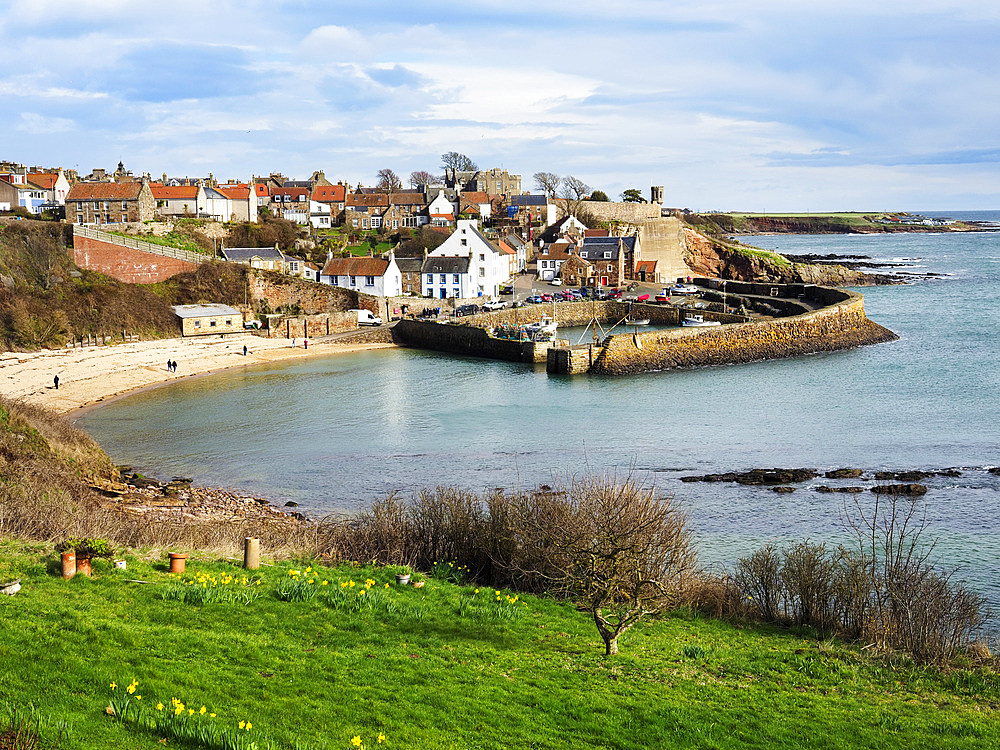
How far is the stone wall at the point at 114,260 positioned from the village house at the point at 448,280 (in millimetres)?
18211

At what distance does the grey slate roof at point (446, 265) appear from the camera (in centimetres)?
6334

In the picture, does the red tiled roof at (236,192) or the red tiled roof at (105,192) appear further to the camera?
the red tiled roof at (236,192)

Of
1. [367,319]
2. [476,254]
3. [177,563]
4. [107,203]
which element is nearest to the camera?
[177,563]

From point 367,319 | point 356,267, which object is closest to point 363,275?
point 356,267

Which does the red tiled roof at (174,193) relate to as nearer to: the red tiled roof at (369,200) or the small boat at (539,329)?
the red tiled roof at (369,200)

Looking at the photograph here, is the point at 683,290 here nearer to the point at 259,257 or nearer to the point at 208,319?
the point at 259,257

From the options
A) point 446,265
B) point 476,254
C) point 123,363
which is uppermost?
point 476,254

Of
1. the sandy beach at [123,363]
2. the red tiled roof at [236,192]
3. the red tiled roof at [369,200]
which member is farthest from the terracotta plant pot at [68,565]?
the red tiled roof at [369,200]

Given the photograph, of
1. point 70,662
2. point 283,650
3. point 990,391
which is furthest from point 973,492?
point 70,662

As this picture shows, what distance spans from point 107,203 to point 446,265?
23.8 metres

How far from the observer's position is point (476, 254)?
64.9m

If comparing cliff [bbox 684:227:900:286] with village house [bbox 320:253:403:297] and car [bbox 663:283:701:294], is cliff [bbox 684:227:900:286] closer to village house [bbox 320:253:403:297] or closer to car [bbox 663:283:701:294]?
car [bbox 663:283:701:294]

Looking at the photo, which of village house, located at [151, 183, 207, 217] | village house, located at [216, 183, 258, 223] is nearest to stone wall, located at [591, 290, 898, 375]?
village house, located at [216, 183, 258, 223]

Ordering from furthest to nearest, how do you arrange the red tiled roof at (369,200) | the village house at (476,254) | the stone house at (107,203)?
1. the red tiled roof at (369,200)
2. the village house at (476,254)
3. the stone house at (107,203)
